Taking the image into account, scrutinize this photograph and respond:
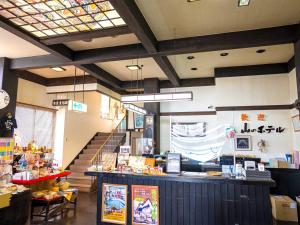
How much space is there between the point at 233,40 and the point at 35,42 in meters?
4.07

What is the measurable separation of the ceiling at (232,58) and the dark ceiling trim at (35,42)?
8.77 feet

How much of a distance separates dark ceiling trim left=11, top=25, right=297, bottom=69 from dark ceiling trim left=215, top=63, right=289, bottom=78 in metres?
2.58

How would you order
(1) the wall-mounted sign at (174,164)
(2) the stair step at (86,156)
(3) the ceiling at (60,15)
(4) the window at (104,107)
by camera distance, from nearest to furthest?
(3) the ceiling at (60,15) → (1) the wall-mounted sign at (174,164) → (2) the stair step at (86,156) → (4) the window at (104,107)

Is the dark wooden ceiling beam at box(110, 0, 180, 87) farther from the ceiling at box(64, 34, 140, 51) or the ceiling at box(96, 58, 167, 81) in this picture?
the ceiling at box(96, 58, 167, 81)

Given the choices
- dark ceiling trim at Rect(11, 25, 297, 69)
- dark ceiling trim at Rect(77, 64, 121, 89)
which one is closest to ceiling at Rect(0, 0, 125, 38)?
dark ceiling trim at Rect(11, 25, 297, 69)

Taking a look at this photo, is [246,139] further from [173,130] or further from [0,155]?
[0,155]

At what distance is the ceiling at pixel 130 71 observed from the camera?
6.60 meters

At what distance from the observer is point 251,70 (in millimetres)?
6930

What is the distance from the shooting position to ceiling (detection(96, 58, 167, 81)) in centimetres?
660

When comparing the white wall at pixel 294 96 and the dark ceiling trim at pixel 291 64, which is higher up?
the dark ceiling trim at pixel 291 64

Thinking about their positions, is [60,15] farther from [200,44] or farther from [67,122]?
[67,122]

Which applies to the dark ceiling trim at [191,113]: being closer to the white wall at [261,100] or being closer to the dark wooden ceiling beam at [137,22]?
the white wall at [261,100]

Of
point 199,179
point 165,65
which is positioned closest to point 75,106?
point 165,65

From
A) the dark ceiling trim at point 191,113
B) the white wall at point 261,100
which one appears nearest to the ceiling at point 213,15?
the white wall at point 261,100
